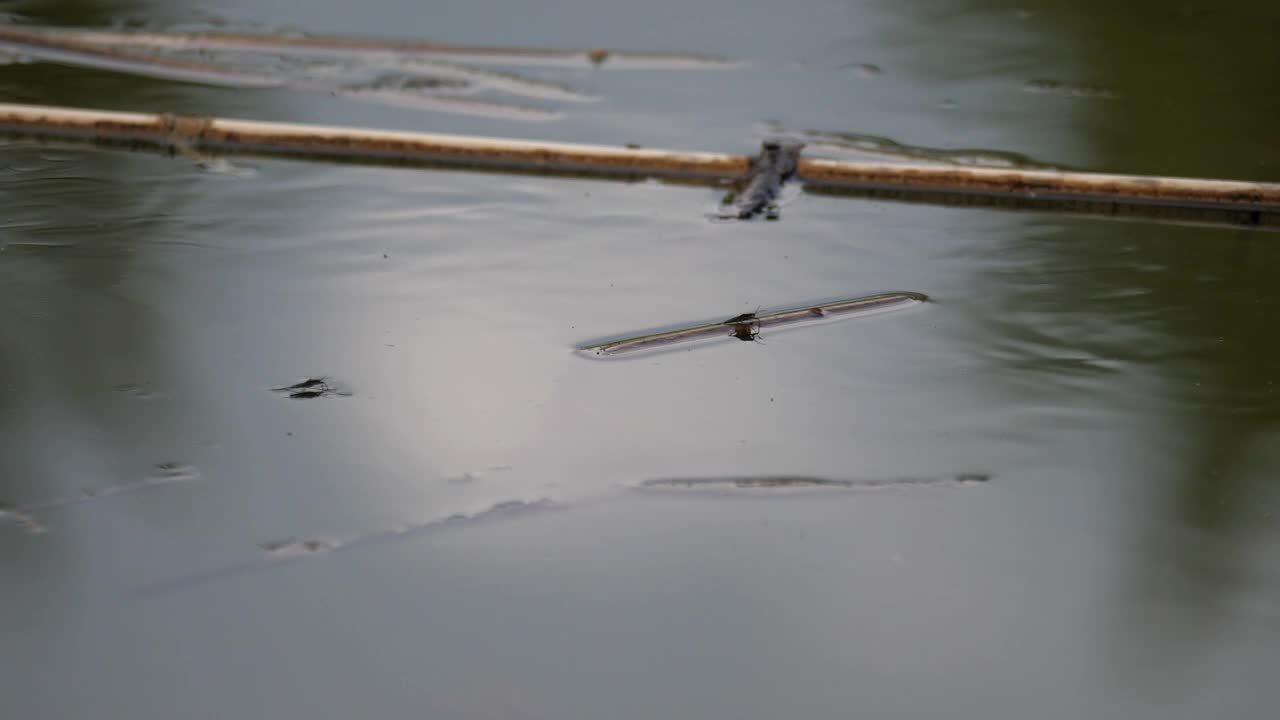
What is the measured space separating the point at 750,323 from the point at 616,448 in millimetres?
650

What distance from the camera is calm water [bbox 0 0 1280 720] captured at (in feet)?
6.97

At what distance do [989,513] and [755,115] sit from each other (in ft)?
8.21

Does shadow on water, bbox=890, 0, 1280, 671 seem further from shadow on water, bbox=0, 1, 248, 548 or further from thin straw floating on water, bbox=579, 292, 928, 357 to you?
shadow on water, bbox=0, 1, 248, 548

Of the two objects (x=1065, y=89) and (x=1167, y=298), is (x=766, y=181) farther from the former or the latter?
(x=1065, y=89)

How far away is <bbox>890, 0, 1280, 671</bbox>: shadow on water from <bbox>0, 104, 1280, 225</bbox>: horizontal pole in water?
0.36 feet

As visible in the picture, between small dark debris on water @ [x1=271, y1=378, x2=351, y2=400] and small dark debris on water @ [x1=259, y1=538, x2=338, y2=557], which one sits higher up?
small dark debris on water @ [x1=271, y1=378, x2=351, y2=400]

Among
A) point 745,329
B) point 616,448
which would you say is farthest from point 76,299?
point 745,329

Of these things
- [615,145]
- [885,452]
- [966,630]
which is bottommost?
[966,630]

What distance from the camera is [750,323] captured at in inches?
125

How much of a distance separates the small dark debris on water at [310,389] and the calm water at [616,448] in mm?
26

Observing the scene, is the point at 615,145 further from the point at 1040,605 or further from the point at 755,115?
the point at 1040,605

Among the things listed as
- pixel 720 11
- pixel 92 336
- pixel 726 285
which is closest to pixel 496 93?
pixel 720 11

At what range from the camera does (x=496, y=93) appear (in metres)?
4.89

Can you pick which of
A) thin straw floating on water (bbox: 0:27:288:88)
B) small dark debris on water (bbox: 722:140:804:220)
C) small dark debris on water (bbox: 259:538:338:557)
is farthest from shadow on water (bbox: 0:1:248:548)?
small dark debris on water (bbox: 722:140:804:220)
